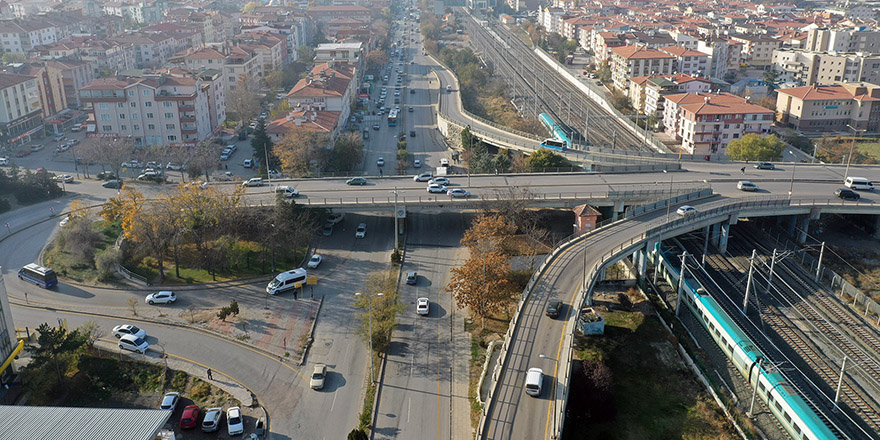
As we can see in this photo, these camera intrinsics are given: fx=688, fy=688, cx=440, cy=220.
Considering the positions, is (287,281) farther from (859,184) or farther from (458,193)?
(859,184)

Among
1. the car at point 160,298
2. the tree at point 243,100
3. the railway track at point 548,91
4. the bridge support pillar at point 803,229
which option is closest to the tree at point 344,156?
the tree at point 243,100

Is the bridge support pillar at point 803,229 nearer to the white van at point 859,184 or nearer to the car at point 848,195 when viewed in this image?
the car at point 848,195

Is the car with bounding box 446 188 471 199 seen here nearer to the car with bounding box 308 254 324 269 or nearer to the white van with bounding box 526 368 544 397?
the car with bounding box 308 254 324 269

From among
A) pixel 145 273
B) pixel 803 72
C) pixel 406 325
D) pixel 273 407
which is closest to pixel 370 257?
pixel 406 325

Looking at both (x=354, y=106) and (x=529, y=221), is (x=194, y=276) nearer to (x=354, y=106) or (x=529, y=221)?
(x=529, y=221)

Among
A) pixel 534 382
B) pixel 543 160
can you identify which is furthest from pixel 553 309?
pixel 543 160
